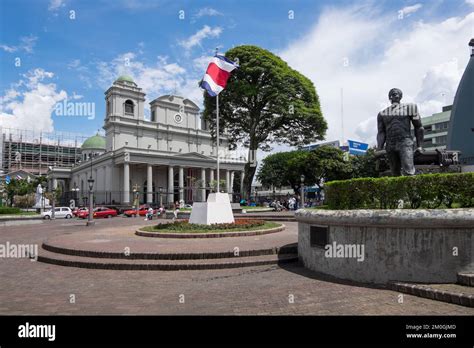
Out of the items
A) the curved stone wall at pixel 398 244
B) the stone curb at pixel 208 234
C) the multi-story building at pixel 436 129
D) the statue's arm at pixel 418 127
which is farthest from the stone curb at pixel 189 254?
the multi-story building at pixel 436 129

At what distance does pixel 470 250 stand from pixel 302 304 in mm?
2750

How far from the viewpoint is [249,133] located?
1297 inches

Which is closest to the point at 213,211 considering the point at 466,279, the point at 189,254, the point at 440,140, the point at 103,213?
the point at 189,254

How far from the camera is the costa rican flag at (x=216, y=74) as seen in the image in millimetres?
15164

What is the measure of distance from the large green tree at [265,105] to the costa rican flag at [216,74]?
48.0 feet

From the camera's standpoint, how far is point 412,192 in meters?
6.02

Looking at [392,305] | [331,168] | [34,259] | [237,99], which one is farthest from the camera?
[331,168]

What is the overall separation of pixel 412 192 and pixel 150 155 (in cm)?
5217

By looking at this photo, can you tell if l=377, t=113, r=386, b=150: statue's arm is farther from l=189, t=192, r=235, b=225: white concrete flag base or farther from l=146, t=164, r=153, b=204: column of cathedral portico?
l=146, t=164, r=153, b=204: column of cathedral portico

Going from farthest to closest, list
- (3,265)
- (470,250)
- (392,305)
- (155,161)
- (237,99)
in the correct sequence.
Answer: (155,161) → (237,99) → (3,265) → (470,250) → (392,305)

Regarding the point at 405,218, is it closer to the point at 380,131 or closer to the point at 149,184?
the point at 380,131

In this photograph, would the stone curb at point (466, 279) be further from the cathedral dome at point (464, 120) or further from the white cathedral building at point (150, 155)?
the white cathedral building at point (150, 155)
